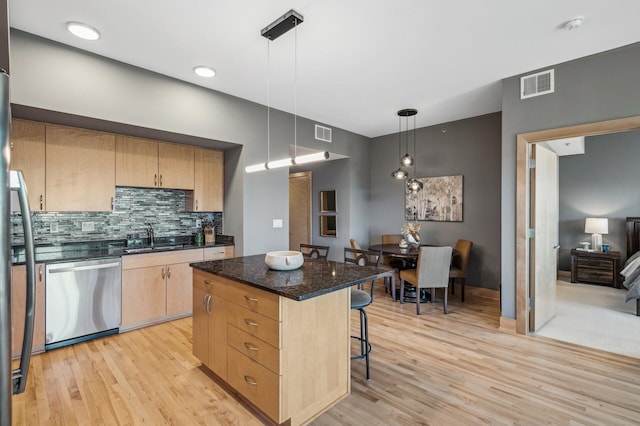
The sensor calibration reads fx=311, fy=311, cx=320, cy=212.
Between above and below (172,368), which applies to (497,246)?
above

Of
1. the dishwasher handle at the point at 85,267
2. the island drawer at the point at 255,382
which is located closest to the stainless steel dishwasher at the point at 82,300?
the dishwasher handle at the point at 85,267

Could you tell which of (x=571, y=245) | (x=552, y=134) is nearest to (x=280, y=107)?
(x=552, y=134)

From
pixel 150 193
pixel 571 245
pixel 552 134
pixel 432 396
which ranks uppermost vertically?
pixel 552 134

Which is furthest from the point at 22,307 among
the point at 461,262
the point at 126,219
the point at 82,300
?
the point at 461,262

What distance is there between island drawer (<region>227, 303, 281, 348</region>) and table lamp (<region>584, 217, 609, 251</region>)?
6435 mm

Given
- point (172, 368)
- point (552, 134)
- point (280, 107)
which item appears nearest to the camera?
point (172, 368)

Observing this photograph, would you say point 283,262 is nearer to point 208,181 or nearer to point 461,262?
point 208,181

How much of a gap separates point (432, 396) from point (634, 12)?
10.3 ft

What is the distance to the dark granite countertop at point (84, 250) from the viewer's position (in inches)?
116

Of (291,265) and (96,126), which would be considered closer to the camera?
(291,265)

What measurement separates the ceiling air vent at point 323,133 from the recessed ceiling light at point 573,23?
3.20 meters

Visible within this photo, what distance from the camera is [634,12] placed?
2271mm

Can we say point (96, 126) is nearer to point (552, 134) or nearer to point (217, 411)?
point (217, 411)

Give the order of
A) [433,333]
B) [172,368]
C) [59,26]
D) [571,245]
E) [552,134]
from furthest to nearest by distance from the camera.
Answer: [571,245]
[433,333]
[552,134]
[172,368]
[59,26]
